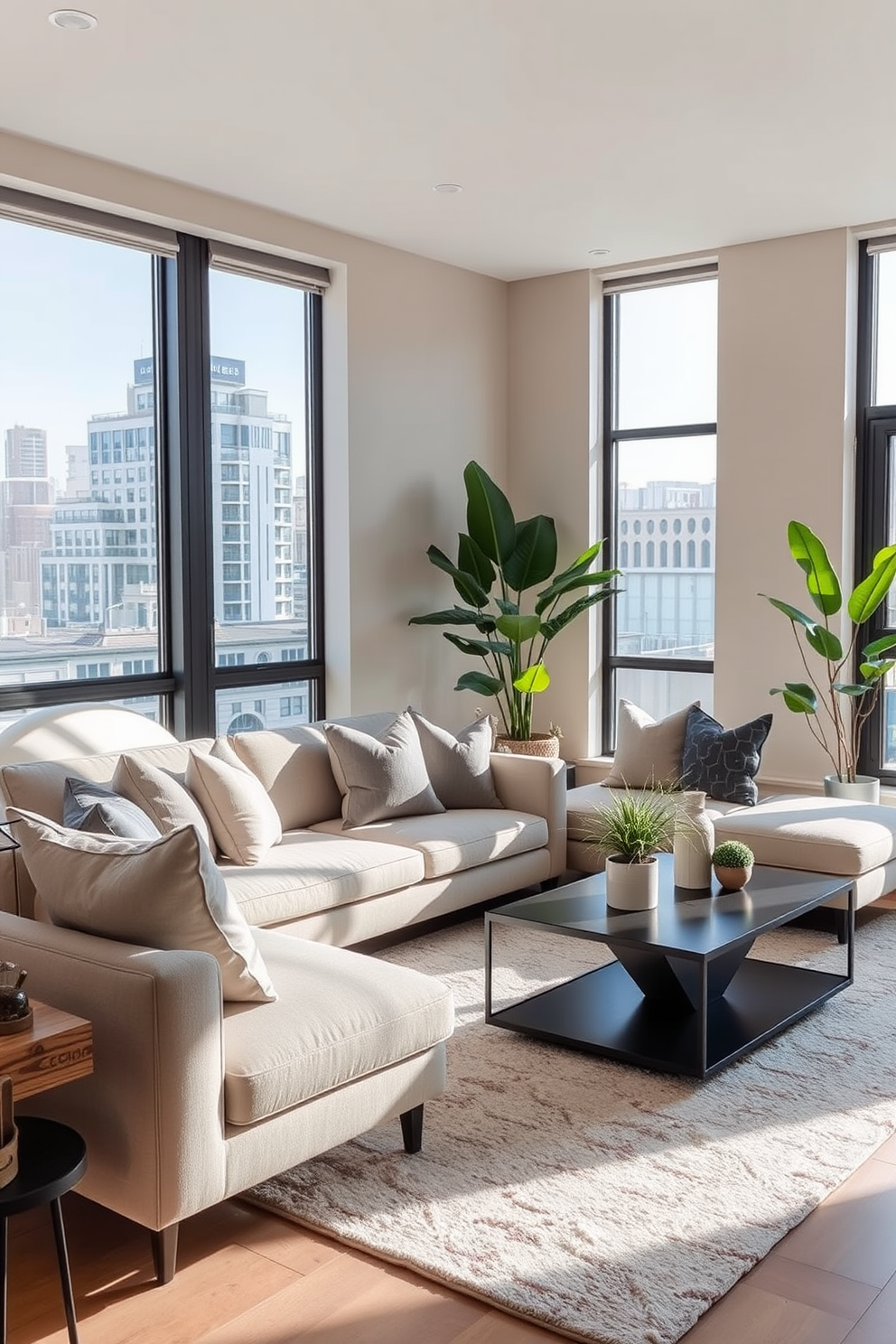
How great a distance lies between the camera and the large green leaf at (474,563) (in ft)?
20.9

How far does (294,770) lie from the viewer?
15.5 ft

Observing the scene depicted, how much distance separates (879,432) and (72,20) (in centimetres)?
398

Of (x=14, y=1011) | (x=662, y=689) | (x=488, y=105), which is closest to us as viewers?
(x=14, y=1011)

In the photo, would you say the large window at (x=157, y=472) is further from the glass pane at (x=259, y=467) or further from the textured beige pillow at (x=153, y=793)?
the textured beige pillow at (x=153, y=793)

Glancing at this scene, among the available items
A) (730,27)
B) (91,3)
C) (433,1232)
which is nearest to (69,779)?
(433,1232)

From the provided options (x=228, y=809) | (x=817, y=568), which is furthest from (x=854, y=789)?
(x=228, y=809)

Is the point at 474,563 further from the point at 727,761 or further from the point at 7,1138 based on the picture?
the point at 7,1138

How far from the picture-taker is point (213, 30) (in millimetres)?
3689

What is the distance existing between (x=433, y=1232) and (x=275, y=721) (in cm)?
358

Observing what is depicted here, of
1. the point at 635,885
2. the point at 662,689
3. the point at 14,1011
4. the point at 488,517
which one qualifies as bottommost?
the point at 635,885

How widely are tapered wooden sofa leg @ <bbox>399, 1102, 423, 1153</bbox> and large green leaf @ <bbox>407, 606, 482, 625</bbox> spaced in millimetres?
3444

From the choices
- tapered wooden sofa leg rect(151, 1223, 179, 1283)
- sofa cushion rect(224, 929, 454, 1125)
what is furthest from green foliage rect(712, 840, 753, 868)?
tapered wooden sofa leg rect(151, 1223, 179, 1283)

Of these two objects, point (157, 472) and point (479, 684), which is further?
point (479, 684)

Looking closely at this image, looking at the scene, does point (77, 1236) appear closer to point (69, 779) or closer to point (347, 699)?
point (69, 779)
